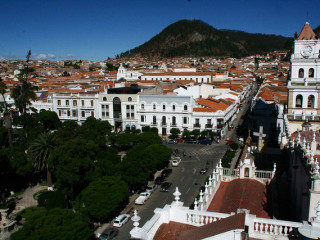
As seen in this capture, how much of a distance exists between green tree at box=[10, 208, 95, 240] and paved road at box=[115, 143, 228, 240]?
5.08 meters

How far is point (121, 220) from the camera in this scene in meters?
22.4

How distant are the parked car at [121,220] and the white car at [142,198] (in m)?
2.53

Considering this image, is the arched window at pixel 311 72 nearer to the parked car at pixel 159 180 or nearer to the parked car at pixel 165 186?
the parked car at pixel 165 186

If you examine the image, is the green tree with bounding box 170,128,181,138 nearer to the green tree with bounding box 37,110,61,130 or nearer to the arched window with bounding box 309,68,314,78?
the green tree with bounding box 37,110,61,130

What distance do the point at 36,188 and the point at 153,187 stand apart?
10.6 m

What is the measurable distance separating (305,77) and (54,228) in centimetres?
1919

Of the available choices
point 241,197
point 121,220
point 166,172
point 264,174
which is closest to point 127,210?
point 121,220

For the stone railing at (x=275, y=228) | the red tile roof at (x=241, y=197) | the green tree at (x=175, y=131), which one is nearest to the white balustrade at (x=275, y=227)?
the stone railing at (x=275, y=228)

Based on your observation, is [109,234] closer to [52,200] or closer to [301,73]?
[52,200]

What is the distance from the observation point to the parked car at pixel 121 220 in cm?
2209

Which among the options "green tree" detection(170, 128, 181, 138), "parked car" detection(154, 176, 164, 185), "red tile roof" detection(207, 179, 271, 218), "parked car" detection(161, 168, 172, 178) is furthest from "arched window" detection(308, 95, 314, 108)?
"green tree" detection(170, 128, 181, 138)

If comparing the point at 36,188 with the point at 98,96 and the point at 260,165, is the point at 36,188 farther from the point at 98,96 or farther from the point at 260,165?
the point at 98,96

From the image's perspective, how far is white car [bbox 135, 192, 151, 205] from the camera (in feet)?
83.7

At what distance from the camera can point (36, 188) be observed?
28875 mm
